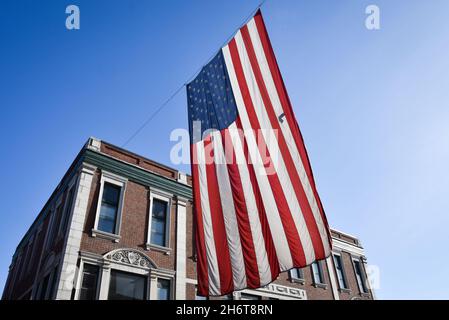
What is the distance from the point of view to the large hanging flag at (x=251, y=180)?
6.43 metres

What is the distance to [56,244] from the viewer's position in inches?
481

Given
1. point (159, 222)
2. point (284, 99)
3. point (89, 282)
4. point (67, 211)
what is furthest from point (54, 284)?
point (284, 99)

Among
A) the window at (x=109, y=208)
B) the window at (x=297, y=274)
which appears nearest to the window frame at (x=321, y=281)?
the window at (x=297, y=274)

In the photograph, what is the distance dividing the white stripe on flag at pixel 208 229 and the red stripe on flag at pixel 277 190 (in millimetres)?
1668

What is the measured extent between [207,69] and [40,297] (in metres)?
10.8

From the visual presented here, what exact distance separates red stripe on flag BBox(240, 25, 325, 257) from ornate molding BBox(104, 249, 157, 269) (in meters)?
8.25

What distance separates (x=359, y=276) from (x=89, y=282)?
1963 cm

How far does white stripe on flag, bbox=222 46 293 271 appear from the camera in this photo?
6316mm

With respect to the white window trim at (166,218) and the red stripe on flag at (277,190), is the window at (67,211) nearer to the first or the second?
the white window trim at (166,218)

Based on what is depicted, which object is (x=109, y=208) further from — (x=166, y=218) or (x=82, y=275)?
(x=82, y=275)

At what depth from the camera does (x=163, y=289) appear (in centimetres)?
Result: 1248

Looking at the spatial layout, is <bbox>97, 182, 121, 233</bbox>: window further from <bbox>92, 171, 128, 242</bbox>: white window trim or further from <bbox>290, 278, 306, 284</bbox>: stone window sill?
<bbox>290, 278, 306, 284</bbox>: stone window sill
